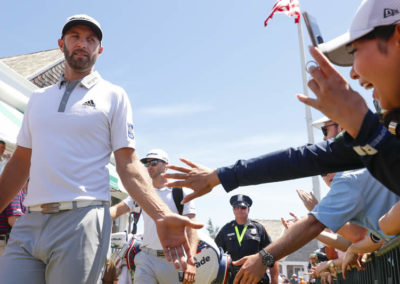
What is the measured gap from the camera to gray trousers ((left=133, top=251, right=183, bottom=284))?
18.0 feet

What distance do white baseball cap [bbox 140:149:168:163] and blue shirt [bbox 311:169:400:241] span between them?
302 cm

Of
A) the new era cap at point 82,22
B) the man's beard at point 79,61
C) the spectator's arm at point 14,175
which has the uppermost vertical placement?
the new era cap at point 82,22

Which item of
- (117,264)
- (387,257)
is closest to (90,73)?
(387,257)

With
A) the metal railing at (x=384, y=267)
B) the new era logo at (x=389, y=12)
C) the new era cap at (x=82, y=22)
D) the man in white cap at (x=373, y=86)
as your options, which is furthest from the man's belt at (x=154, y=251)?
the new era logo at (x=389, y=12)

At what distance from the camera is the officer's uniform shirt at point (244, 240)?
825cm

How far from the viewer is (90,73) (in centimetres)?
332

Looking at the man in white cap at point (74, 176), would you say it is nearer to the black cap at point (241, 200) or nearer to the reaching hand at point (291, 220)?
the reaching hand at point (291, 220)

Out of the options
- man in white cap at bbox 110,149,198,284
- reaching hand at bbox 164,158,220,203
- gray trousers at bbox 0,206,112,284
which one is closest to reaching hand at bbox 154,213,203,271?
reaching hand at bbox 164,158,220,203

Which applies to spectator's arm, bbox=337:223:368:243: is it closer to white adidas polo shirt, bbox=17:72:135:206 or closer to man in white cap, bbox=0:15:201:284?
man in white cap, bbox=0:15:201:284

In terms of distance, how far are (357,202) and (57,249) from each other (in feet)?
7.18

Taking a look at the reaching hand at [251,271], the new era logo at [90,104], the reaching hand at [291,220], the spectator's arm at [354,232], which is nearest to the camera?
the new era logo at [90,104]

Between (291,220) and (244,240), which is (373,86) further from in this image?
(244,240)

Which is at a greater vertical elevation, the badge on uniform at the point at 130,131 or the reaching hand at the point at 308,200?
the badge on uniform at the point at 130,131

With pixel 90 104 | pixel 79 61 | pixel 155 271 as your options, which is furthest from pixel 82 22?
pixel 155 271
